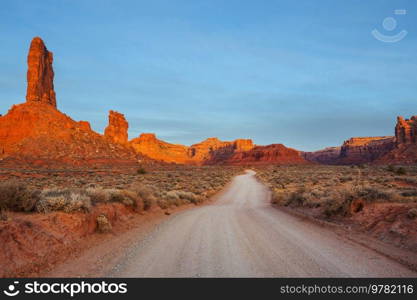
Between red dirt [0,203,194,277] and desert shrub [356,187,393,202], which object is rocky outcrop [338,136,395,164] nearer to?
desert shrub [356,187,393,202]

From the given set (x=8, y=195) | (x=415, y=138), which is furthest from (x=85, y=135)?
(x=415, y=138)

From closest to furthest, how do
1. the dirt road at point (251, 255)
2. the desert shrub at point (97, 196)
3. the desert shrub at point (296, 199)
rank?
the dirt road at point (251, 255) → the desert shrub at point (97, 196) → the desert shrub at point (296, 199)

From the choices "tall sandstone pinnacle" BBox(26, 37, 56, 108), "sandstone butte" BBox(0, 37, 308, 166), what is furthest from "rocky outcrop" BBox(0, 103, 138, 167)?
"tall sandstone pinnacle" BBox(26, 37, 56, 108)

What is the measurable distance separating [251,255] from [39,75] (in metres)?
106

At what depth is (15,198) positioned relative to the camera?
8.48 meters

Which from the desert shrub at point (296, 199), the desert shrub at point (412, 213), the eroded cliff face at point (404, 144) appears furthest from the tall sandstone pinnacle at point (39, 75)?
the eroded cliff face at point (404, 144)

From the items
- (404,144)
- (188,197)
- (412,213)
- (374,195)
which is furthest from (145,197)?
(404,144)

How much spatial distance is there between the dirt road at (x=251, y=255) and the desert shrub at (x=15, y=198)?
361cm

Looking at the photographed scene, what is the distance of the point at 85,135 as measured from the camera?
90062 mm

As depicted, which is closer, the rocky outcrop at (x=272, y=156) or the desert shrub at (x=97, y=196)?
the desert shrub at (x=97, y=196)

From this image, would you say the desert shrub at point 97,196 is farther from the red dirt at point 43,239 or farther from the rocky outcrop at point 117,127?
the rocky outcrop at point 117,127

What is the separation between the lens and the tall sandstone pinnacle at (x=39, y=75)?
90750 millimetres

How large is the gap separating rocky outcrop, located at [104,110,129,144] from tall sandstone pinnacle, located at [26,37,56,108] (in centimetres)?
3594

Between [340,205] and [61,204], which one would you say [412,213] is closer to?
[340,205]
